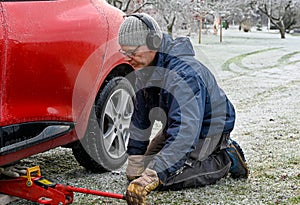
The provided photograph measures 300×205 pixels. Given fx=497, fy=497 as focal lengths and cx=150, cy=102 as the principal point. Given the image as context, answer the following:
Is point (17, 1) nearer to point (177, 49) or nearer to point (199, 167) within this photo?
point (177, 49)

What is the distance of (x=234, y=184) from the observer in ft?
11.7

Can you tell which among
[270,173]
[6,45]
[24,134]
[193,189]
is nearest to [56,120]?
[24,134]

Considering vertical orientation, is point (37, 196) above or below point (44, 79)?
below

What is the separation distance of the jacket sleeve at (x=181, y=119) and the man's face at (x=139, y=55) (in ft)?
0.57

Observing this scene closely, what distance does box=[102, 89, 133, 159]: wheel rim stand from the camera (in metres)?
3.81

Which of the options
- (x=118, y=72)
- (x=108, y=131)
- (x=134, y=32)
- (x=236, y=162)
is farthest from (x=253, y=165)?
(x=134, y=32)

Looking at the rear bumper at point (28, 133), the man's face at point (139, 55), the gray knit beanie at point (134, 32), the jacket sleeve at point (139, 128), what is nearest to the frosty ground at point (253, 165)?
the jacket sleeve at point (139, 128)

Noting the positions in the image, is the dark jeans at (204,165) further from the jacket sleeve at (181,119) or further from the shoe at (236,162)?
the jacket sleeve at (181,119)

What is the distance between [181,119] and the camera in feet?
9.25

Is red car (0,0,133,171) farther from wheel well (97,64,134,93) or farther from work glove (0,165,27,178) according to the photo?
work glove (0,165,27,178)

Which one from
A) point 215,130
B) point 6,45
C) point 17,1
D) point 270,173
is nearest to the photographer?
point 6,45

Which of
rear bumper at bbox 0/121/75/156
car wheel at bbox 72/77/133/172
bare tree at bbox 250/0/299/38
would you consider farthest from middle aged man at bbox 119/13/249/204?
bare tree at bbox 250/0/299/38

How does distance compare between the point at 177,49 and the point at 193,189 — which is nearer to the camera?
the point at 177,49

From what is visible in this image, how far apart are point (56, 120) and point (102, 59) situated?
70 centimetres
